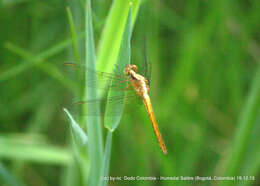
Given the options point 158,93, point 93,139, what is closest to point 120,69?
point 93,139

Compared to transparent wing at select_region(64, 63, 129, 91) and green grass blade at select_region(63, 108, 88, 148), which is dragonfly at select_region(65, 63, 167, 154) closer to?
transparent wing at select_region(64, 63, 129, 91)

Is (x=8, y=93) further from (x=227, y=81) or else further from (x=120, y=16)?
(x=227, y=81)

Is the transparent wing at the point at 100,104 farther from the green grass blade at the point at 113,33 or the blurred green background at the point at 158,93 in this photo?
the blurred green background at the point at 158,93

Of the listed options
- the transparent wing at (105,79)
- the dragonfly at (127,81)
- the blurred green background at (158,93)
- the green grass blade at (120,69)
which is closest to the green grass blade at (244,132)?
the blurred green background at (158,93)

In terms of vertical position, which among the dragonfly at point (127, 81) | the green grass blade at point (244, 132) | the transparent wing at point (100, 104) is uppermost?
the dragonfly at point (127, 81)

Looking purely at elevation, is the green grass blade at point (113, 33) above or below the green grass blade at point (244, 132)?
above

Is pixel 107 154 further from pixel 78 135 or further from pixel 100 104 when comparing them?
pixel 100 104

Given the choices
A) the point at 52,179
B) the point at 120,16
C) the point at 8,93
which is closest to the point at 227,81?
the point at 120,16
